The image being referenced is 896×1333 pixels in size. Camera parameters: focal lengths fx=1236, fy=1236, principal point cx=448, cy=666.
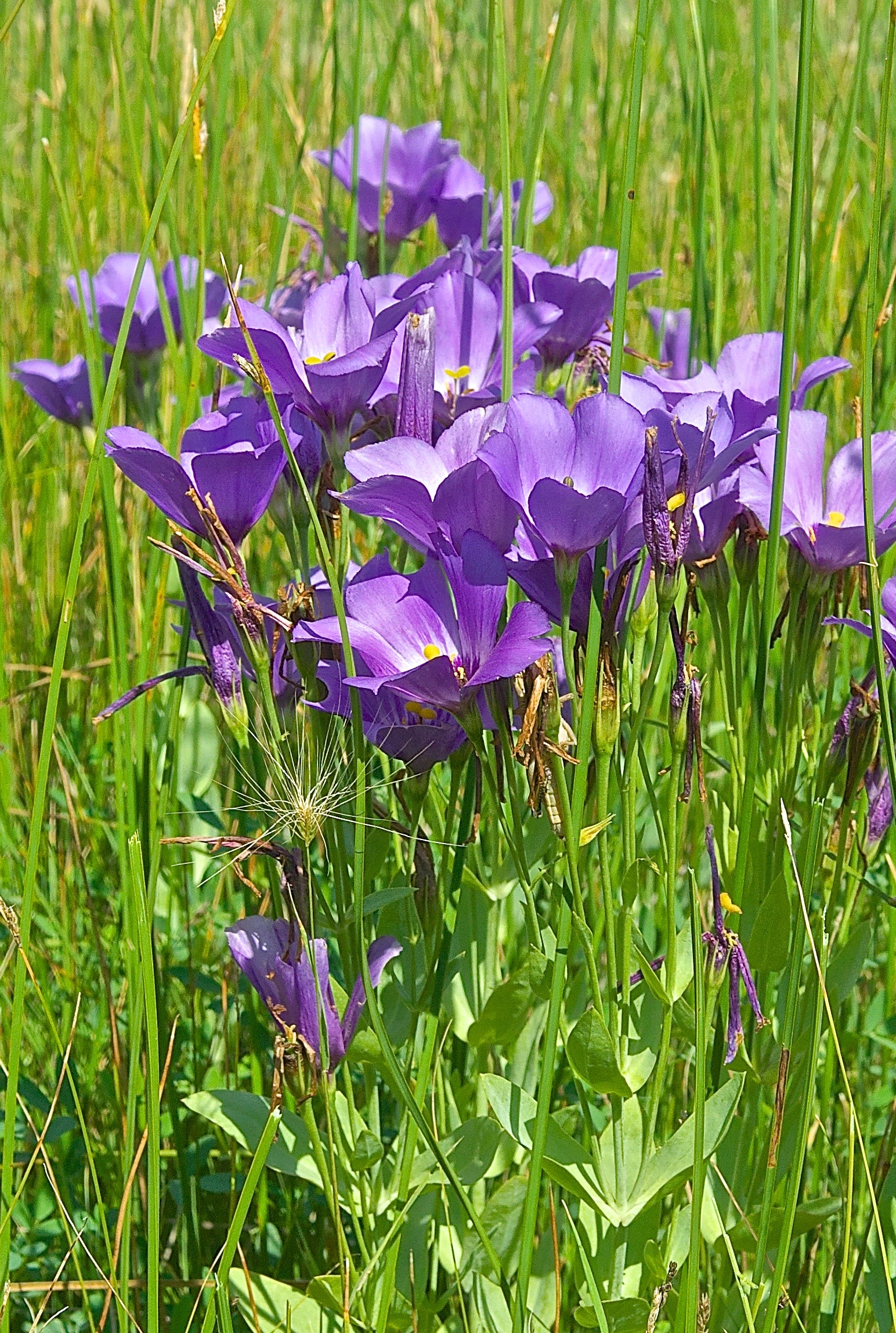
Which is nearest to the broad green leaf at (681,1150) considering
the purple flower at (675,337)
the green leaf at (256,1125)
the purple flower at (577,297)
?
the green leaf at (256,1125)

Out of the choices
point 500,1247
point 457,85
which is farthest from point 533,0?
point 457,85

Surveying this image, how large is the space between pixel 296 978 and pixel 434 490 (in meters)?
0.31

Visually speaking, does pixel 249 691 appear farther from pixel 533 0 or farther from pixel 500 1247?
pixel 533 0

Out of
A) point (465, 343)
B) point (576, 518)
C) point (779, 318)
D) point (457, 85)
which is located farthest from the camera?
point (457, 85)

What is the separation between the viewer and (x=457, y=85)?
9.26ft

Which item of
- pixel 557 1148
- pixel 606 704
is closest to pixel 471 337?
pixel 606 704

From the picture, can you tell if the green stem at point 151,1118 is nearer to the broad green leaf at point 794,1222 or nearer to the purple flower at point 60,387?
the broad green leaf at point 794,1222

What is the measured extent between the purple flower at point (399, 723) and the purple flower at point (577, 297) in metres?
0.38

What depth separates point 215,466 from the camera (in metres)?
0.73

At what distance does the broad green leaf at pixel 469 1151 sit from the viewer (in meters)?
0.81

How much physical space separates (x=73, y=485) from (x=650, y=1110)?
4.05ft

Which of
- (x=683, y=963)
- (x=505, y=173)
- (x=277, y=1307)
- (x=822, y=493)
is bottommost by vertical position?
(x=277, y=1307)

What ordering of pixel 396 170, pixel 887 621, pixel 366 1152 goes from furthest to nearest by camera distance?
pixel 396 170, pixel 366 1152, pixel 887 621

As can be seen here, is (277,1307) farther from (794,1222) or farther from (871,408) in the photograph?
(871,408)
